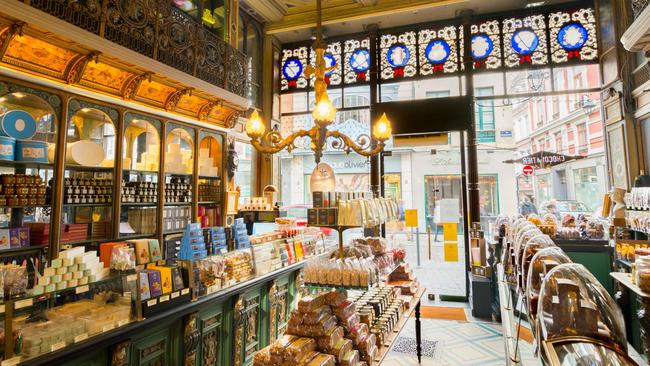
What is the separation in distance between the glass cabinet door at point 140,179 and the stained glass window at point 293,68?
3227 mm

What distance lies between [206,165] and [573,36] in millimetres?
6681

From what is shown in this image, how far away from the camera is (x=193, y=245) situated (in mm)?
3361

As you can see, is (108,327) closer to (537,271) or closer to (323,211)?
(323,211)

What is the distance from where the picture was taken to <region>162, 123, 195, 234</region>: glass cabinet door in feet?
15.3

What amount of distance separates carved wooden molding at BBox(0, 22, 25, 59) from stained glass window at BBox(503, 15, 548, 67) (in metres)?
6.73

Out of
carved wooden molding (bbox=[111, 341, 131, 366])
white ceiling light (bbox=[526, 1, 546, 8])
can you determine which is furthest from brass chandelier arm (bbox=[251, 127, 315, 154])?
white ceiling light (bbox=[526, 1, 546, 8])

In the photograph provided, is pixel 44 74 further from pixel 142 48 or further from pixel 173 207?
pixel 173 207

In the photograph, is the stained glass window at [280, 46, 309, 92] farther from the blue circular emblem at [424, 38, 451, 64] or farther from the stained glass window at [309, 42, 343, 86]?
the blue circular emblem at [424, 38, 451, 64]

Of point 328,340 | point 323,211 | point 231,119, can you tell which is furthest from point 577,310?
point 231,119

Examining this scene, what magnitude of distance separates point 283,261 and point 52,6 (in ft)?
10.7

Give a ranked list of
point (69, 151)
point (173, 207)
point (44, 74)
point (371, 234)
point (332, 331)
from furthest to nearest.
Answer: point (371, 234) < point (173, 207) < point (69, 151) < point (44, 74) < point (332, 331)

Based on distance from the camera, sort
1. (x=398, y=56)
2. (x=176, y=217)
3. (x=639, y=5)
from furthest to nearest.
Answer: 1. (x=398, y=56)
2. (x=176, y=217)
3. (x=639, y=5)

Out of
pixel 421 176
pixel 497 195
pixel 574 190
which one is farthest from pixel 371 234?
pixel 574 190

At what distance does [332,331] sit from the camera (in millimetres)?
2059
